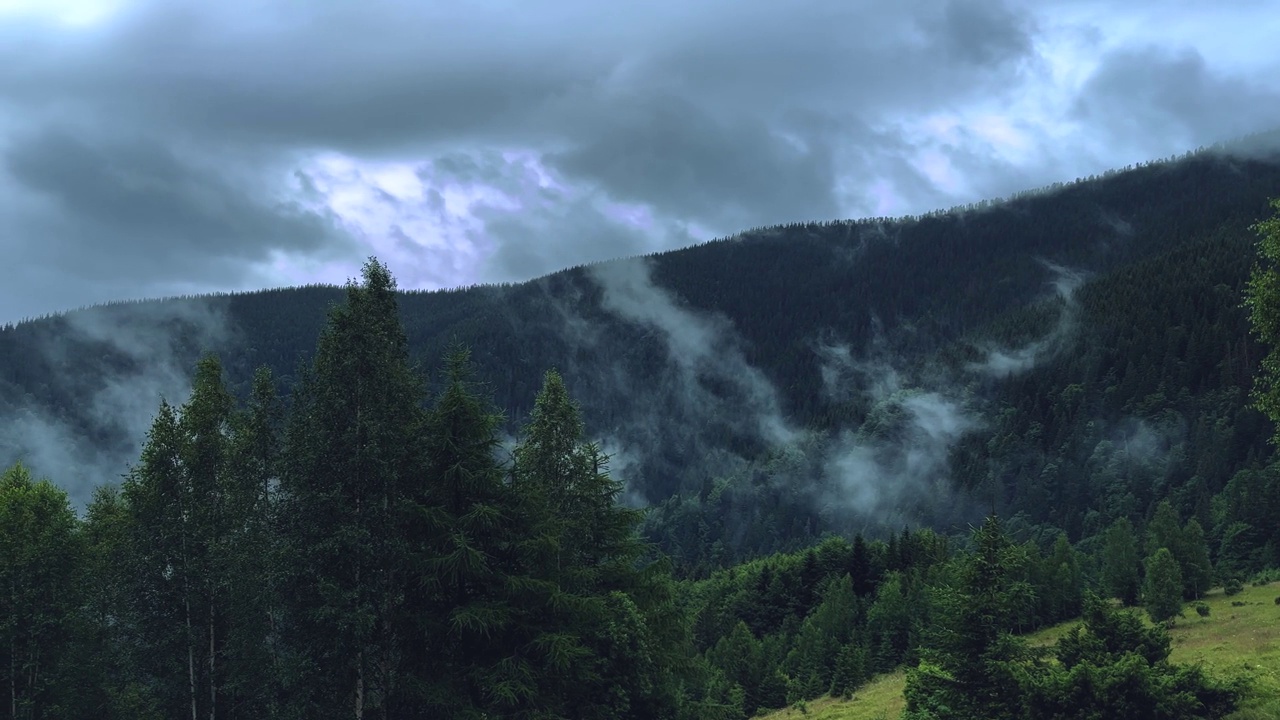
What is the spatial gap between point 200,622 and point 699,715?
19.7 metres

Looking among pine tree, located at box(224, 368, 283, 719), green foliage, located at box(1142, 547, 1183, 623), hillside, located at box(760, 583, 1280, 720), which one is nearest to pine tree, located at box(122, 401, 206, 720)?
pine tree, located at box(224, 368, 283, 719)

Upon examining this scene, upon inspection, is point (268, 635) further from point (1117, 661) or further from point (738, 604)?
point (738, 604)

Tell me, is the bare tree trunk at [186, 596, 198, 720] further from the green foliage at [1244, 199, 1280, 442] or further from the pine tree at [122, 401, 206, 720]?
the green foliage at [1244, 199, 1280, 442]

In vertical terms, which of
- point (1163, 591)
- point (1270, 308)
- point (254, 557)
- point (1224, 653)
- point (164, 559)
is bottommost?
point (1224, 653)

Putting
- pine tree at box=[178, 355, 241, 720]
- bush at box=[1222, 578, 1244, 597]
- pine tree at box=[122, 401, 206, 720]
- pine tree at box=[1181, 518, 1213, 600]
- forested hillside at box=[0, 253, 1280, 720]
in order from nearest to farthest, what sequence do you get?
forested hillside at box=[0, 253, 1280, 720]
pine tree at box=[122, 401, 206, 720]
pine tree at box=[178, 355, 241, 720]
bush at box=[1222, 578, 1244, 597]
pine tree at box=[1181, 518, 1213, 600]

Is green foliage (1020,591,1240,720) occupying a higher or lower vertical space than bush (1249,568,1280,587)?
higher

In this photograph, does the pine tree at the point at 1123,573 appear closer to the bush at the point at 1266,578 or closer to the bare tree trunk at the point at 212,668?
the bush at the point at 1266,578

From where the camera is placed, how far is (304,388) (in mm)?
30734

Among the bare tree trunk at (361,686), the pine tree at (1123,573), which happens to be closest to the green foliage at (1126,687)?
the bare tree trunk at (361,686)

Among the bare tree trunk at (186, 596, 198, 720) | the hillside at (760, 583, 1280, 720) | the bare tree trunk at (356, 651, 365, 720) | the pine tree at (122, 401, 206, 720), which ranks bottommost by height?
the hillside at (760, 583, 1280, 720)

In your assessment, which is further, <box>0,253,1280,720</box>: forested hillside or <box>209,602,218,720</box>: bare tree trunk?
<box>209,602,218,720</box>: bare tree trunk

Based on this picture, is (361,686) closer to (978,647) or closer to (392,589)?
(392,589)

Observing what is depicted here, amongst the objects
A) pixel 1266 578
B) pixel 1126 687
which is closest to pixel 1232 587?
pixel 1266 578

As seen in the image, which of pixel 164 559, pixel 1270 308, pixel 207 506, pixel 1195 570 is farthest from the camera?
pixel 1195 570
